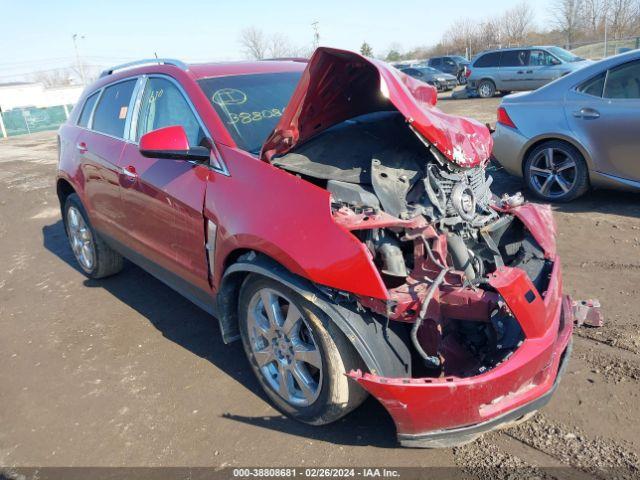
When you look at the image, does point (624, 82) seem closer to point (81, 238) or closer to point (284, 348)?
point (284, 348)

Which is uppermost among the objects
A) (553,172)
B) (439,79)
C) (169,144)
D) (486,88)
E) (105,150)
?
(169,144)

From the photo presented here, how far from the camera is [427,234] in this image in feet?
7.72

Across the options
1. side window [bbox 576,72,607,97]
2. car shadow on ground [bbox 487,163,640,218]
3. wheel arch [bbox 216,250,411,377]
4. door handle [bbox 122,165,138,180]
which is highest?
side window [bbox 576,72,607,97]

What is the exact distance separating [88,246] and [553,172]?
5.07 m

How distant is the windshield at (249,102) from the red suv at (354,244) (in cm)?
1

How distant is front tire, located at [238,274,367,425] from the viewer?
7.88 ft

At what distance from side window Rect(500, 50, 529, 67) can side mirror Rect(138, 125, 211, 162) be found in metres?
18.8

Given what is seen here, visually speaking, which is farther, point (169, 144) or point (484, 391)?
point (169, 144)

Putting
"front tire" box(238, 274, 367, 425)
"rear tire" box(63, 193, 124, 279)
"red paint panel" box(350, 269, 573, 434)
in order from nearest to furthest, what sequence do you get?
"red paint panel" box(350, 269, 573, 434) < "front tire" box(238, 274, 367, 425) < "rear tire" box(63, 193, 124, 279)

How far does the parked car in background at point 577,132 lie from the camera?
5156 mm

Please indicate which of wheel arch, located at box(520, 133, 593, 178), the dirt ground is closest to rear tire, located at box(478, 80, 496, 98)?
wheel arch, located at box(520, 133, 593, 178)

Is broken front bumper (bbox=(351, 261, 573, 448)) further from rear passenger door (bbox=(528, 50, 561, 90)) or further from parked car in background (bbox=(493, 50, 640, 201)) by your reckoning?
rear passenger door (bbox=(528, 50, 561, 90))

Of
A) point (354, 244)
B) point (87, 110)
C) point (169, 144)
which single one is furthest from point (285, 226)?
point (87, 110)

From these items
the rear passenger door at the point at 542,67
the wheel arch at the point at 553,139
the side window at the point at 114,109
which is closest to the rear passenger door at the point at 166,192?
the side window at the point at 114,109
